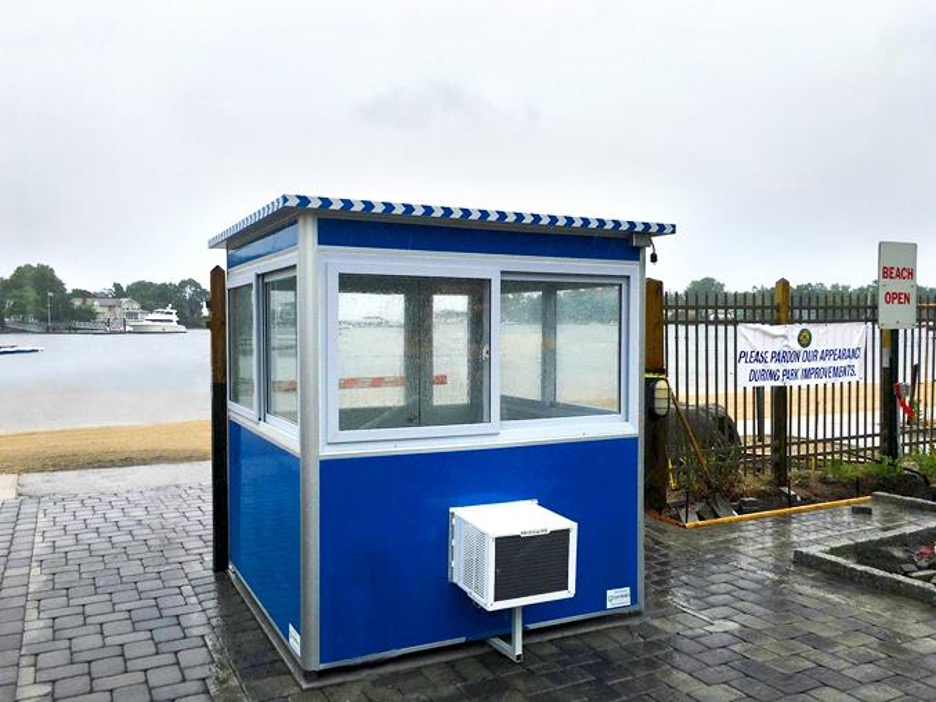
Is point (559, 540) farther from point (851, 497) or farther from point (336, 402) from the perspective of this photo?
point (851, 497)

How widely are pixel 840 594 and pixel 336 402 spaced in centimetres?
359

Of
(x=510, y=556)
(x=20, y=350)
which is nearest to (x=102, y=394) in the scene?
(x=510, y=556)

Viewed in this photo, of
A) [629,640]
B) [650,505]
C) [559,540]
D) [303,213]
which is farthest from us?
[650,505]

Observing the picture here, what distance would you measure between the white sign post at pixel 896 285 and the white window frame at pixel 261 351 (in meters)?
6.75

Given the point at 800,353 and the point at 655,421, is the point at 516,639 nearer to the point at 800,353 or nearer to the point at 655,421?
the point at 655,421

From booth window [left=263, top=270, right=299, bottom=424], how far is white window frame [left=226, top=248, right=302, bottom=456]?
0.02 metres

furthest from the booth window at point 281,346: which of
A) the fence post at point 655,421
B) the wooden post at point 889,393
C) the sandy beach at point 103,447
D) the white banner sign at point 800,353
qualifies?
the wooden post at point 889,393

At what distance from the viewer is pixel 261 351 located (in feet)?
16.0

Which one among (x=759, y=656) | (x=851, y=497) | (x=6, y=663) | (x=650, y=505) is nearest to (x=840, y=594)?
(x=759, y=656)

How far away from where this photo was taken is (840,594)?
5227mm

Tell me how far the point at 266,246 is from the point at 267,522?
5.31ft

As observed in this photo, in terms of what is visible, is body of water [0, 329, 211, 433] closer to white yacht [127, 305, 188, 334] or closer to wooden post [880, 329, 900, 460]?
wooden post [880, 329, 900, 460]

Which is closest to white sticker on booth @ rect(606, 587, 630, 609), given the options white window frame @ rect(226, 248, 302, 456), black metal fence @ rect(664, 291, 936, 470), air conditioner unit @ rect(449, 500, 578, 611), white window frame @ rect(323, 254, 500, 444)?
air conditioner unit @ rect(449, 500, 578, 611)

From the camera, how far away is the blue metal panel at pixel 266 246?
414cm
